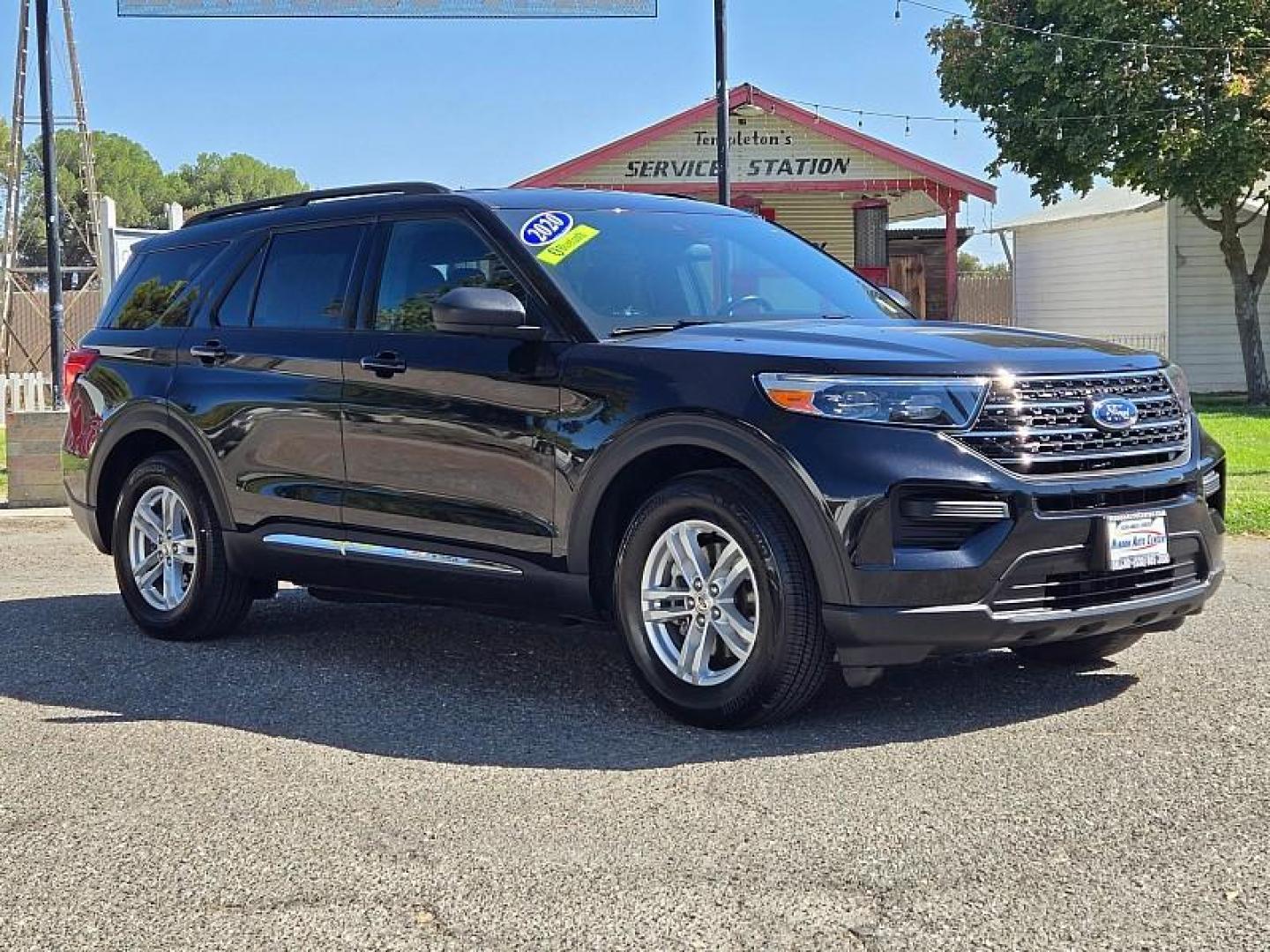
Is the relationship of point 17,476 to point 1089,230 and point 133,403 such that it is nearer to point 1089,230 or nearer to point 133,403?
point 133,403

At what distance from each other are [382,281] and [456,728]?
1.93 metres

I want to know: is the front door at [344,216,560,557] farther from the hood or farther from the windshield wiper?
the hood

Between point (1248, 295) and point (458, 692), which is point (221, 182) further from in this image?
point (458, 692)

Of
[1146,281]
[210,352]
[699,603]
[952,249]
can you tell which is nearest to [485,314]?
[699,603]

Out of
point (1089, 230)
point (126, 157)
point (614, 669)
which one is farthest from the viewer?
point (126, 157)

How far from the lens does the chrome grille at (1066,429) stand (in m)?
4.77

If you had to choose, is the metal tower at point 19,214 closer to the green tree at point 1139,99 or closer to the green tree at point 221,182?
the green tree at point 1139,99

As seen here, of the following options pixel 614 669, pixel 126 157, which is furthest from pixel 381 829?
pixel 126 157

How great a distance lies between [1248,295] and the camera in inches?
1062

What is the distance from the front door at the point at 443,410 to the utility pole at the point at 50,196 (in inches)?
403

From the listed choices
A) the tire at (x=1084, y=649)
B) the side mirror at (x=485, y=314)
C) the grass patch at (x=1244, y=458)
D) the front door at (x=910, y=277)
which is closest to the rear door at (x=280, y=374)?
the side mirror at (x=485, y=314)

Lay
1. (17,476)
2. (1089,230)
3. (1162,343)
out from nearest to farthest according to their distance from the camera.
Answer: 1. (17,476)
2. (1162,343)
3. (1089,230)

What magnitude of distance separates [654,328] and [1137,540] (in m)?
1.79

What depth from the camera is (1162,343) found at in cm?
3052
